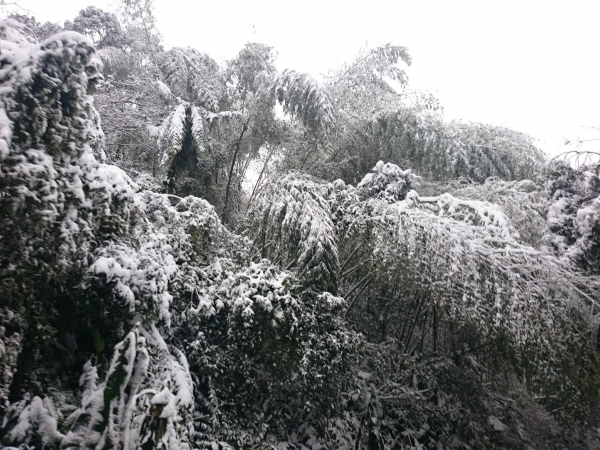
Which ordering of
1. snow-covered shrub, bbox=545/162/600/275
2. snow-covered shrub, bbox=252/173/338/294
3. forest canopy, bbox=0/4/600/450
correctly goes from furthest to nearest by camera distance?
snow-covered shrub, bbox=545/162/600/275
snow-covered shrub, bbox=252/173/338/294
forest canopy, bbox=0/4/600/450

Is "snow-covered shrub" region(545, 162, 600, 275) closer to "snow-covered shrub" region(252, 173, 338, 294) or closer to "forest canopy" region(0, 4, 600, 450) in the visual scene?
"forest canopy" region(0, 4, 600, 450)

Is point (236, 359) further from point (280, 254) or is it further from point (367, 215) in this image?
point (367, 215)

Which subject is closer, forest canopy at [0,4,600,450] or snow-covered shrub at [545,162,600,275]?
forest canopy at [0,4,600,450]

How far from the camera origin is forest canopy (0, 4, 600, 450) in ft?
5.10

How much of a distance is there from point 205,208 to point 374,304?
2895 mm

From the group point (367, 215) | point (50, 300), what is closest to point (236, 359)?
point (50, 300)

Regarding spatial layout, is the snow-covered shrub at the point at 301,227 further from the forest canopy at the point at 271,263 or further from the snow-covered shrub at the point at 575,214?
the snow-covered shrub at the point at 575,214

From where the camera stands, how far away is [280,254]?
3.36m

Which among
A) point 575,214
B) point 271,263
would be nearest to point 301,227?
point 271,263

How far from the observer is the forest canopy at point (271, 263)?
1556 millimetres

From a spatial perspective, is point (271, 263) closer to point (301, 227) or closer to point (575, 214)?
point (301, 227)

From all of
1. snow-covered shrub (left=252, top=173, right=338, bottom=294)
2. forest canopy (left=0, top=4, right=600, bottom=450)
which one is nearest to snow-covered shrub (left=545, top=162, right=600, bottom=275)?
forest canopy (left=0, top=4, right=600, bottom=450)

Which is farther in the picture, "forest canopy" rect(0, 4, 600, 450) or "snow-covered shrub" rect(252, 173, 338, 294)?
"snow-covered shrub" rect(252, 173, 338, 294)

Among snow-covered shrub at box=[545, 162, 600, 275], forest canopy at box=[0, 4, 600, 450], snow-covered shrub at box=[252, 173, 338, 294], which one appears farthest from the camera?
snow-covered shrub at box=[545, 162, 600, 275]
